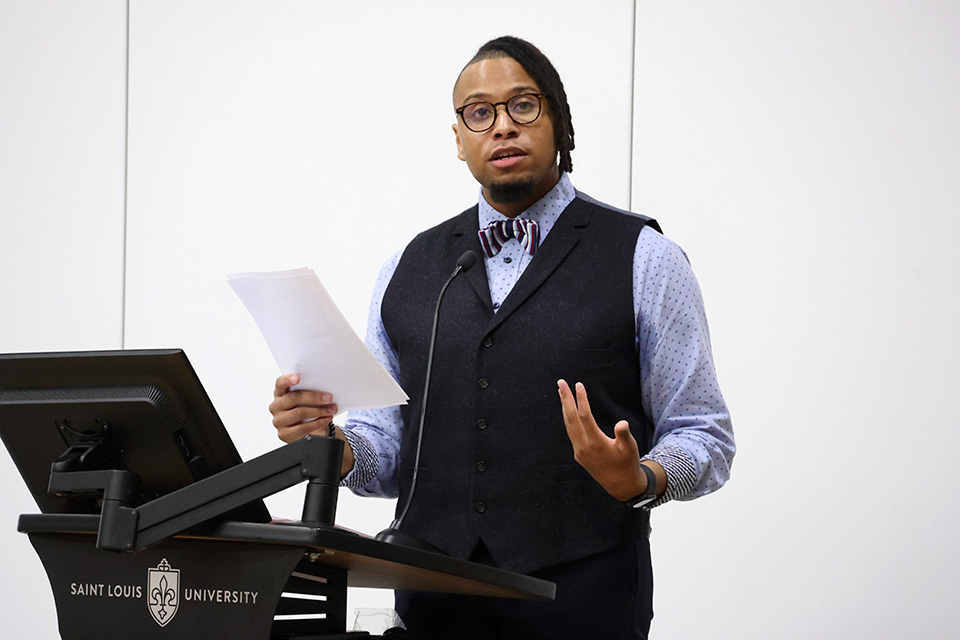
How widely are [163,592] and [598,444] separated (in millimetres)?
528

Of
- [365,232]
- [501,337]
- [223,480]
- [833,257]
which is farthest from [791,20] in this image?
[223,480]

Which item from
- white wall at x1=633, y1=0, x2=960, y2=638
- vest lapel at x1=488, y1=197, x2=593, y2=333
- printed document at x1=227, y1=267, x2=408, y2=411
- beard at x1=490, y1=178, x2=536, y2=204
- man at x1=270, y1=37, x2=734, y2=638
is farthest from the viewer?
white wall at x1=633, y1=0, x2=960, y2=638

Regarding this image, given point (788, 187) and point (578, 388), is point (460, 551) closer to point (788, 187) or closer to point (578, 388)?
point (578, 388)

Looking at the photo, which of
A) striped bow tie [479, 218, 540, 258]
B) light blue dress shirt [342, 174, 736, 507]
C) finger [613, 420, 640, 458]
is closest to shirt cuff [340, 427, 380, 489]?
light blue dress shirt [342, 174, 736, 507]

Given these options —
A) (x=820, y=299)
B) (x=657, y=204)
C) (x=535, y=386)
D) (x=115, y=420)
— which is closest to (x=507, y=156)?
(x=535, y=386)

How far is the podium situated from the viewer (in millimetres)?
976

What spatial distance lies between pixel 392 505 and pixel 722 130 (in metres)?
1.41

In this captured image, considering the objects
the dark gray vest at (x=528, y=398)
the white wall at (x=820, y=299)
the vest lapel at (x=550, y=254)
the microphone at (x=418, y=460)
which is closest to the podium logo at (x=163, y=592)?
the microphone at (x=418, y=460)

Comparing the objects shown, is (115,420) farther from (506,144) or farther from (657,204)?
(657,204)

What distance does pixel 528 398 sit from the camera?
1.63 meters

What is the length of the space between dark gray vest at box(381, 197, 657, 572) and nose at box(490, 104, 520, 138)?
0.18 m

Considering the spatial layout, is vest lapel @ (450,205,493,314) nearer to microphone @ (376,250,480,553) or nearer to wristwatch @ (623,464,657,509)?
microphone @ (376,250,480,553)

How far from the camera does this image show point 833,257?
107 inches

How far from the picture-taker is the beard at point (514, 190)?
1776 millimetres
